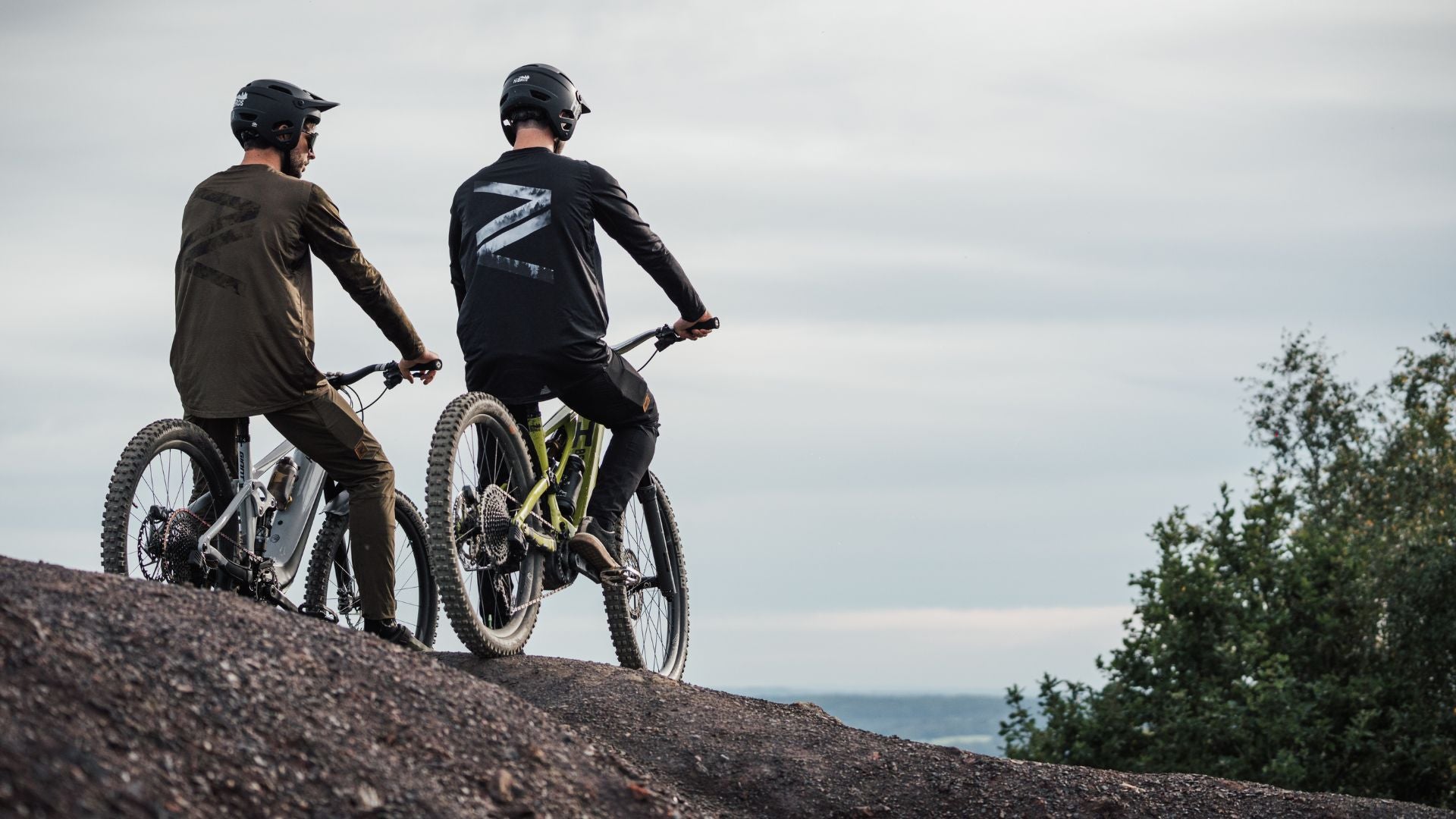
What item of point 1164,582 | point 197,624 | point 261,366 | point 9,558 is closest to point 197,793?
point 197,624

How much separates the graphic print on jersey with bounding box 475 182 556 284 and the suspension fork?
223cm

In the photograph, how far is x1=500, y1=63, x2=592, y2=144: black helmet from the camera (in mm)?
8125

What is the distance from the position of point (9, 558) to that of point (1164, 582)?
95.4 feet

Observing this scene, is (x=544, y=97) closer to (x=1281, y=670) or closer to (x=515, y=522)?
(x=515, y=522)

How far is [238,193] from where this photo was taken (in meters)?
7.24

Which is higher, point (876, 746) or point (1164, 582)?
point (1164, 582)

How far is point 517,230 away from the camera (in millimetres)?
7844

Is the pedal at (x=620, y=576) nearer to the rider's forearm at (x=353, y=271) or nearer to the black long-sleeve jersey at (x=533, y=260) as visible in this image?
the black long-sleeve jersey at (x=533, y=260)

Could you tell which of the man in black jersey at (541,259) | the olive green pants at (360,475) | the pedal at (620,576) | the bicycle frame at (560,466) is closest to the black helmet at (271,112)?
the man in black jersey at (541,259)

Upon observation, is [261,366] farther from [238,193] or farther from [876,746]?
[876,746]

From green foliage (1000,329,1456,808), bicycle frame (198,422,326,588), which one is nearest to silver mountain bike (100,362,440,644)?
bicycle frame (198,422,326,588)

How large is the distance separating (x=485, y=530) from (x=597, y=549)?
32.3 inches

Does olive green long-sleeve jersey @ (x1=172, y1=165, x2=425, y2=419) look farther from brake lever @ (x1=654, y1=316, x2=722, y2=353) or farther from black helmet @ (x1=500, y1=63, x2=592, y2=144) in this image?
brake lever @ (x1=654, y1=316, x2=722, y2=353)

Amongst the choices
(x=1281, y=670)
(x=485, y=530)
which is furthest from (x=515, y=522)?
(x=1281, y=670)
